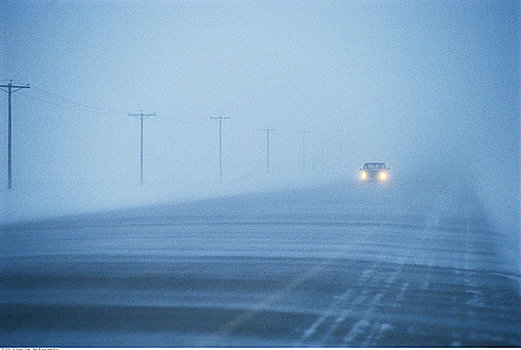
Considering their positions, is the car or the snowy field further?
the car

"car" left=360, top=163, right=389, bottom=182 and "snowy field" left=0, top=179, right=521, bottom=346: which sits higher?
"car" left=360, top=163, right=389, bottom=182

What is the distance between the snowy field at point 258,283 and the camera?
29.2 ft

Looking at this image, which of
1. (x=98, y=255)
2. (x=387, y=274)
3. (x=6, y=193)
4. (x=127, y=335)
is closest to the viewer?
(x=127, y=335)

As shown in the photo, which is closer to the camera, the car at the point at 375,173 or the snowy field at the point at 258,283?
the snowy field at the point at 258,283

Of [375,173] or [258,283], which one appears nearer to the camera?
[258,283]

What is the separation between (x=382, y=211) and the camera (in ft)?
93.5

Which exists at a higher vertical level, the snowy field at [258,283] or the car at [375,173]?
the car at [375,173]

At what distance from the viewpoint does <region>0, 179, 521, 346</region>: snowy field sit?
29.2ft

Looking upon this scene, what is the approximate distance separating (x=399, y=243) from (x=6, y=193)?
26663mm

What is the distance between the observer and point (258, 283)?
12539mm

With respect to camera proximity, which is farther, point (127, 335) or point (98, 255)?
point (98, 255)

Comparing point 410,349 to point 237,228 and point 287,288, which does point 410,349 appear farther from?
point 237,228

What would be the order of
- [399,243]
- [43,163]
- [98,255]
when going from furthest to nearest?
1. [43,163]
2. [399,243]
3. [98,255]

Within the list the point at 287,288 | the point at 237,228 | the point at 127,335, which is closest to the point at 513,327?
the point at 287,288
